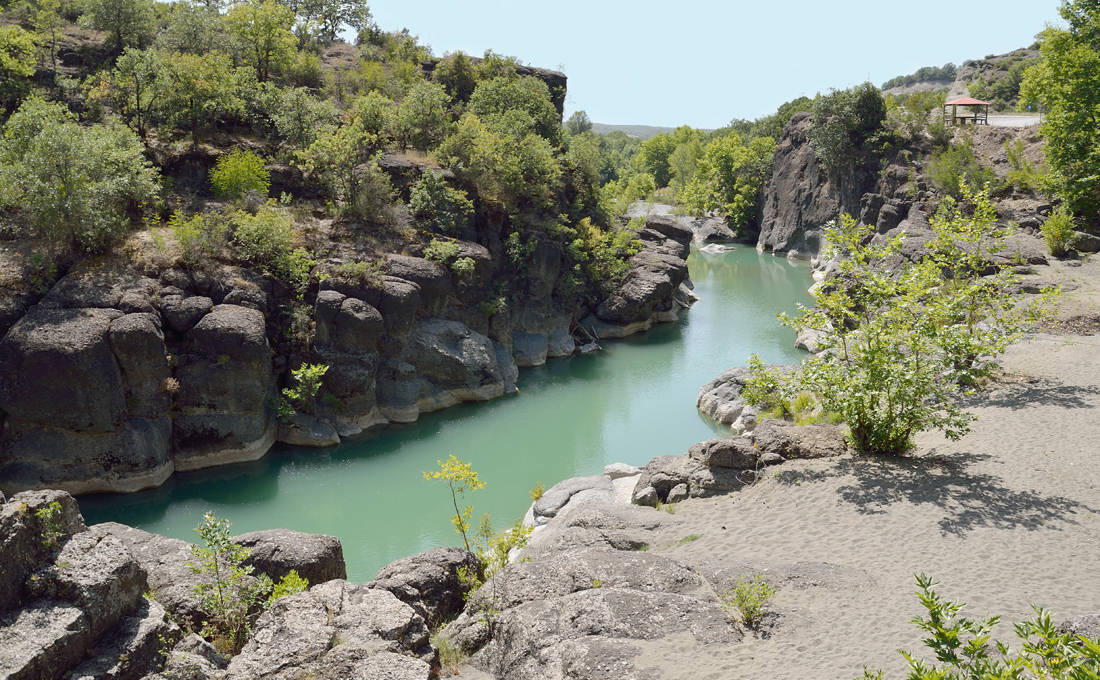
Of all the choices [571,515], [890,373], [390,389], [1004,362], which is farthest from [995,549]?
[390,389]

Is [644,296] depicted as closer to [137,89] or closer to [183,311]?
[183,311]

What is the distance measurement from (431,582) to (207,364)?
12.4 metres

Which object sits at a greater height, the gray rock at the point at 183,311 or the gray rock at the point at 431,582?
the gray rock at the point at 183,311

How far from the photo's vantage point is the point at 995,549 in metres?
10.1

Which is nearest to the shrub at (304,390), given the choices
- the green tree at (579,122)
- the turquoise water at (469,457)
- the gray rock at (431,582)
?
the turquoise water at (469,457)

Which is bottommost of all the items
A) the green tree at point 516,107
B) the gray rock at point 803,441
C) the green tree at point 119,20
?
the gray rock at point 803,441

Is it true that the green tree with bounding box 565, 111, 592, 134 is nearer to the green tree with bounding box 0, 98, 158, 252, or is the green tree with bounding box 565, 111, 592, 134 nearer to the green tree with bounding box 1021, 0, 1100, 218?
the green tree with bounding box 1021, 0, 1100, 218

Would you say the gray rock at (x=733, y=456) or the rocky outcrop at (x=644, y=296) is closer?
the gray rock at (x=733, y=456)

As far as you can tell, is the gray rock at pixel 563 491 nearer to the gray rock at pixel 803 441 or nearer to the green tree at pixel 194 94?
the gray rock at pixel 803 441

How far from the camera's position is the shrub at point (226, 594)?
898 cm

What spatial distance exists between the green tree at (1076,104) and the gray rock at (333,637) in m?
36.0

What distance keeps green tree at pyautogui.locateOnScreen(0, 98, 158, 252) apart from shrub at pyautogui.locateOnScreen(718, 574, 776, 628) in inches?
793

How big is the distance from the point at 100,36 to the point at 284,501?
27.3 metres

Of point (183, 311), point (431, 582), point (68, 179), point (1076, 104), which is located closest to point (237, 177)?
point (68, 179)
